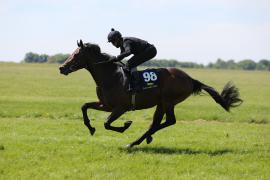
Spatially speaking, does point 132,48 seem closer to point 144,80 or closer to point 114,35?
point 114,35

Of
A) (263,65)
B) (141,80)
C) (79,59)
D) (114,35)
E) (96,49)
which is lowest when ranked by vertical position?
(263,65)

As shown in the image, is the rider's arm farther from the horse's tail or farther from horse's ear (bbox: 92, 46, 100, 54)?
the horse's tail

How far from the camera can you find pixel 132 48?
11562mm

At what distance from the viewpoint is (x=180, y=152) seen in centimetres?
1116

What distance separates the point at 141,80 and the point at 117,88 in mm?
640

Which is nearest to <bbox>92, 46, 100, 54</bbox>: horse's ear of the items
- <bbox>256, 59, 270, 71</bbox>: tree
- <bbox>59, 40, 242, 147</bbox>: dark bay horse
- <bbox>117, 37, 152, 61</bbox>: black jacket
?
<bbox>59, 40, 242, 147</bbox>: dark bay horse

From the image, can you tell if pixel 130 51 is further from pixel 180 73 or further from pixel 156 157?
pixel 156 157

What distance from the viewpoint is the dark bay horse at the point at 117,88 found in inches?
449

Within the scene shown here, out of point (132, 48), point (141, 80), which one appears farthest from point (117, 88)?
point (132, 48)

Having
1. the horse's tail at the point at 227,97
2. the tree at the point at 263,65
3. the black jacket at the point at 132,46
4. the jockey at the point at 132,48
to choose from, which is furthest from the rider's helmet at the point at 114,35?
the tree at the point at 263,65

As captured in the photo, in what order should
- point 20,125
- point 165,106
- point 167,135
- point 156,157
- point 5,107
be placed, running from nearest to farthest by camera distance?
point 156,157 < point 165,106 < point 167,135 < point 20,125 < point 5,107

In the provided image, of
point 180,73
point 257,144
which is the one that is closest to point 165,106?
point 180,73

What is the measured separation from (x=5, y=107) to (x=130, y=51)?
12760 millimetres

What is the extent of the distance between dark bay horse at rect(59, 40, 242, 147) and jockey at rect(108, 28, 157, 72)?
0.36m
